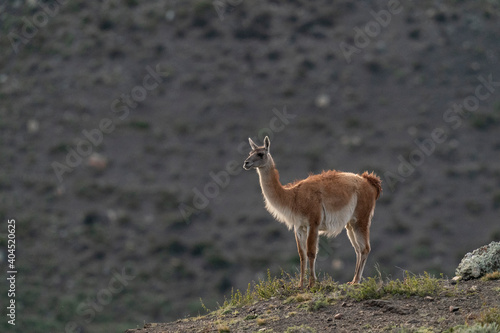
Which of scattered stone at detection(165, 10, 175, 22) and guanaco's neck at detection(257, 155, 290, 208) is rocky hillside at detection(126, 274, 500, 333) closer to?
guanaco's neck at detection(257, 155, 290, 208)

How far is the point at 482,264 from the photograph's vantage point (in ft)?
43.5

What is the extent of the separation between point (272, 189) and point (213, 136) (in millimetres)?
26291

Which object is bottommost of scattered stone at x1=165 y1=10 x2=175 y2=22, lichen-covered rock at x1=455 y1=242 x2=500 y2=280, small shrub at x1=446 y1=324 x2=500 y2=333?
small shrub at x1=446 y1=324 x2=500 y2=333

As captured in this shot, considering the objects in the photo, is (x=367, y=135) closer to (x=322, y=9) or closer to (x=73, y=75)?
(x=322, y=9)

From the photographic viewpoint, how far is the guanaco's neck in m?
13.5

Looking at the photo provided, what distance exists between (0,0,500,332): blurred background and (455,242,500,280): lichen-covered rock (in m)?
19.5

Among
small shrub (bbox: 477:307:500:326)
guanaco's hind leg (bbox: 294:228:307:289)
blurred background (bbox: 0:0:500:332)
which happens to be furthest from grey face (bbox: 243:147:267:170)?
blurred background (bbox: 0:0:500:332)

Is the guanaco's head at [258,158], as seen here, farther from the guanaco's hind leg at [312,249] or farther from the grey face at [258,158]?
the guanaco's hind leg at [312,249]

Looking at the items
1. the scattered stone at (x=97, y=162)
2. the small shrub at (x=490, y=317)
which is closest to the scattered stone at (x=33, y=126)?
the scattered stone at (x=97, y=162)

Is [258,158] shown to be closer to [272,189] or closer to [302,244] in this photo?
[272,189]

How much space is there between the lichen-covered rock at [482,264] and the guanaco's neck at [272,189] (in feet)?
10.8

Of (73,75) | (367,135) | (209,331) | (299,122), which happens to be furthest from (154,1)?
(209,331)

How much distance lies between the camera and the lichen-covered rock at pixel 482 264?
43.4ft

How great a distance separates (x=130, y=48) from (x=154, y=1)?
4.31m
